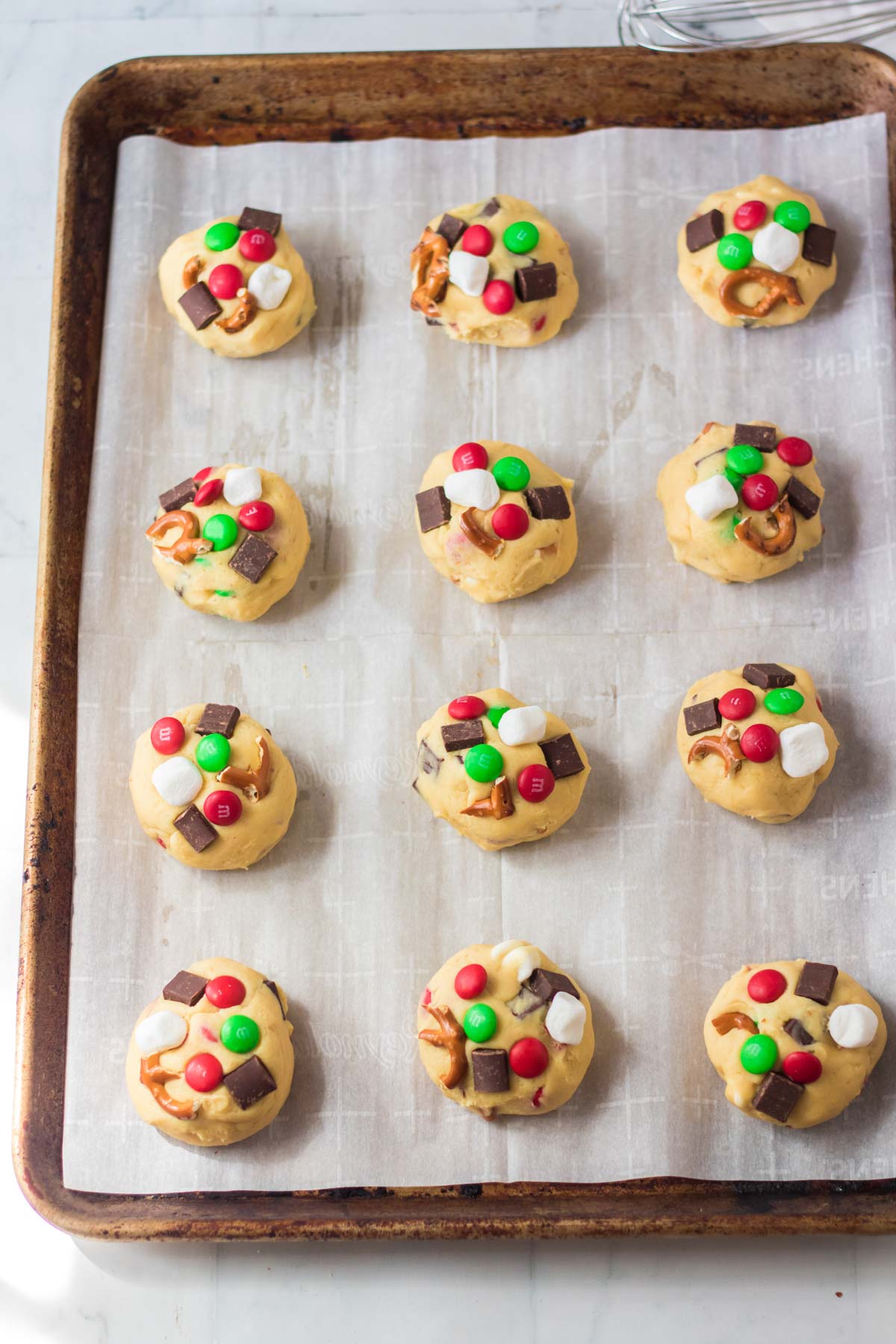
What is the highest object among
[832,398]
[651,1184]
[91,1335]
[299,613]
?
[832,398]

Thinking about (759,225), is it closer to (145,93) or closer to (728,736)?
(728,736)

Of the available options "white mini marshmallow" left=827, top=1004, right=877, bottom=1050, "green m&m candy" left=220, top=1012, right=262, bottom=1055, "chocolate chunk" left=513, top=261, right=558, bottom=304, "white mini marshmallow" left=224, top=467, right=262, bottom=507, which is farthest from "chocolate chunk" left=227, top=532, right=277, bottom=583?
"white mini marshmallow" left=827, top=1004, right=877, bottom=1050

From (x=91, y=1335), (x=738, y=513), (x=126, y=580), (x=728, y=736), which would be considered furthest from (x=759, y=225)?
(x=91, y=1335)

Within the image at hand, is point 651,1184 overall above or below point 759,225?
below

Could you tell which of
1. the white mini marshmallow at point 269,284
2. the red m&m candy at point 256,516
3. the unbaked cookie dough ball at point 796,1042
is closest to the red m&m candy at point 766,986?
the unbaked cookie dough ball at point 796,1042

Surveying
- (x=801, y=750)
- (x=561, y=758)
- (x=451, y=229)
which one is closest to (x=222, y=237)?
(x=451, y=229)

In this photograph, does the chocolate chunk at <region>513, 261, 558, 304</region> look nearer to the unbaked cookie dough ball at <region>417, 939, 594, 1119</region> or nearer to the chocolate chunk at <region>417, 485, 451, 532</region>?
the chocolate chunk at <region>417, 485, 451, 532</region>
